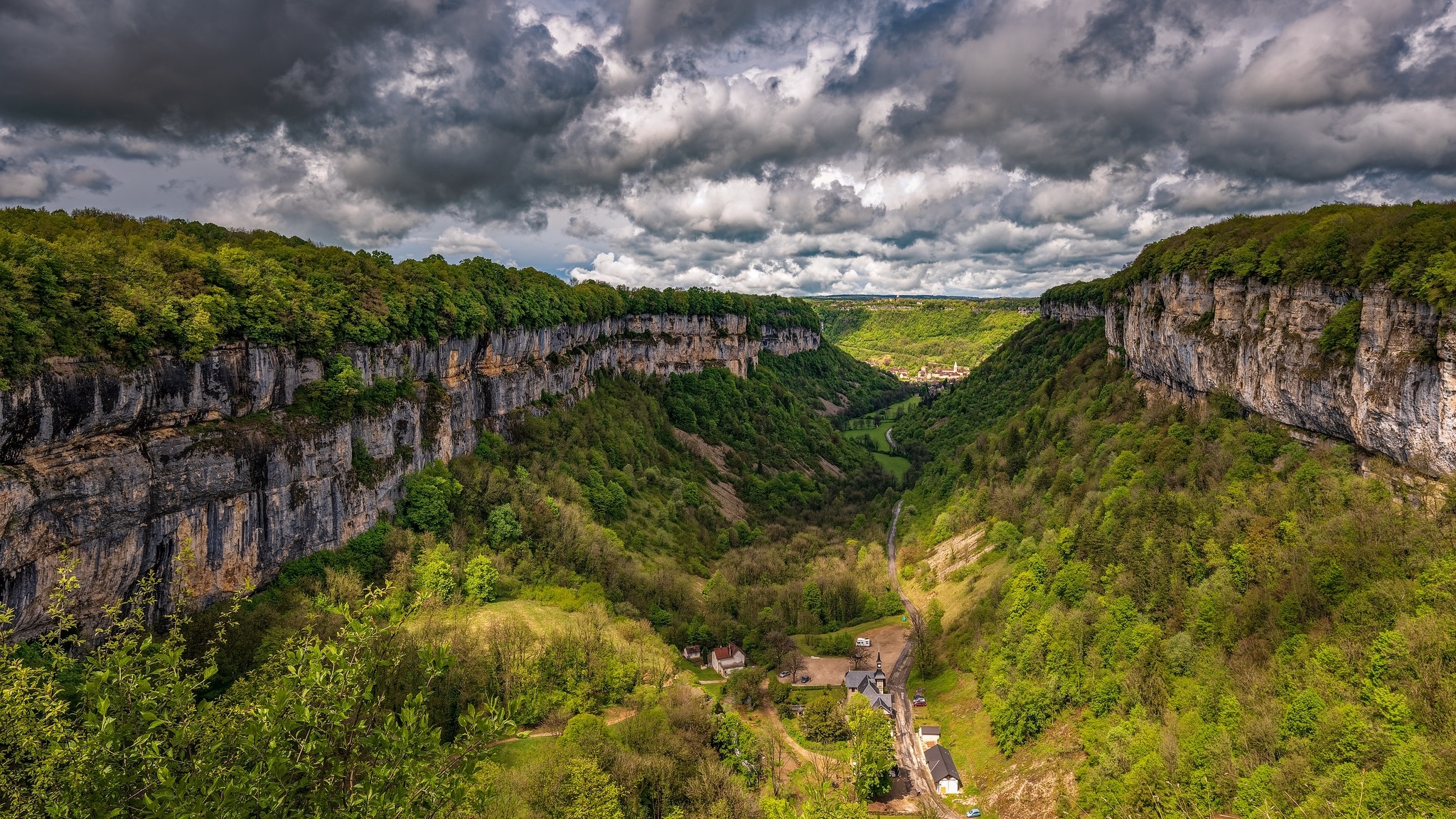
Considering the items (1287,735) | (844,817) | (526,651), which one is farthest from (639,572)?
(1287,735)

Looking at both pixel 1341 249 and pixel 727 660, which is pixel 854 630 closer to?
pixel 727 660

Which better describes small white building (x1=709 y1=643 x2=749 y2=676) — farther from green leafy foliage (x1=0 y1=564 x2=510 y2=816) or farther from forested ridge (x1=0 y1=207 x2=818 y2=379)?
green leafy foliage (x1=0 y1=564 x2=510 y2=816)

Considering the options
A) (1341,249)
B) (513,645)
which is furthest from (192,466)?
(1341,249)

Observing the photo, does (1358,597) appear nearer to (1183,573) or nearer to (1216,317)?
(1183,573)

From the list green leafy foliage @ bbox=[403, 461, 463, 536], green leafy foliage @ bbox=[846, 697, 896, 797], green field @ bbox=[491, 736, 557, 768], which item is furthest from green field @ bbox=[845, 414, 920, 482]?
green field @ bbox=[491, 736, 557, 768]

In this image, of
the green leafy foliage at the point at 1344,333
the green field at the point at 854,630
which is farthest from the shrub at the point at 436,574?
the green leafy foliage at the point at 1344,333

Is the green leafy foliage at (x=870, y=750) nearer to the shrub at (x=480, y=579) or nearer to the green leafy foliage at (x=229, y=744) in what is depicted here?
the shrub at (x=480, y=579)
